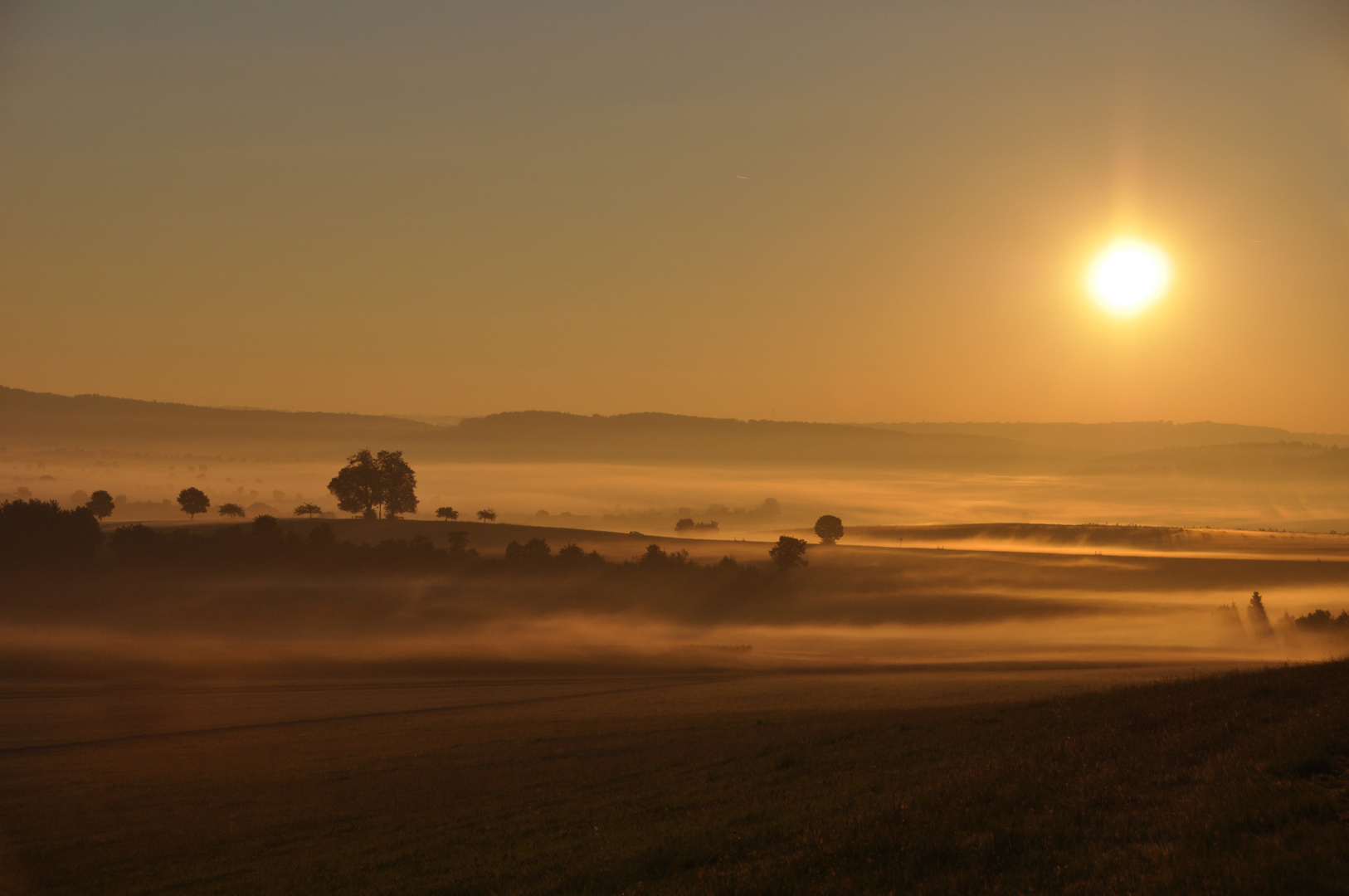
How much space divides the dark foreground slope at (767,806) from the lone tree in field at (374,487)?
354ft

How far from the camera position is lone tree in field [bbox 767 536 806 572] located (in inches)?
4847

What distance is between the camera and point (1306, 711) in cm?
1616

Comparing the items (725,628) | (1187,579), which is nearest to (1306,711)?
(725,628)

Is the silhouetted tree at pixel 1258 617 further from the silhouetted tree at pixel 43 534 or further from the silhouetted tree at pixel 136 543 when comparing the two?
the silhouetted tree at pixel 43 534

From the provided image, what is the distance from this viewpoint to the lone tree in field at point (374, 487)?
145625 millimetres

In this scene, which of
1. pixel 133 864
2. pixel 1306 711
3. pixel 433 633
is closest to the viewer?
pixel 1306 711

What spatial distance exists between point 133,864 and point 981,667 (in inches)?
2458

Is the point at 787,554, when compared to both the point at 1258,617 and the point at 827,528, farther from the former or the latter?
the point at 1258,617

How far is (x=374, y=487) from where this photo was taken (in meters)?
147

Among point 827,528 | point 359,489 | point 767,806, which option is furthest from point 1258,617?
point 359,489

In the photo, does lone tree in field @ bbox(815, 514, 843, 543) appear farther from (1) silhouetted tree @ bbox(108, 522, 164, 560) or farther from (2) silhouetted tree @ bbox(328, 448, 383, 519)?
(1) silhouetted tree @ bbox(108, 522, 164, 560)

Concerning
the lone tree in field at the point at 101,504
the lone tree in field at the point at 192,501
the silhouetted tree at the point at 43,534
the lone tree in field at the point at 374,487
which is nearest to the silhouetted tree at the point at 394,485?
the lone tree in field at the point at 374,487

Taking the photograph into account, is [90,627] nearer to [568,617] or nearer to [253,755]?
[568,617]

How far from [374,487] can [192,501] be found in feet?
100
